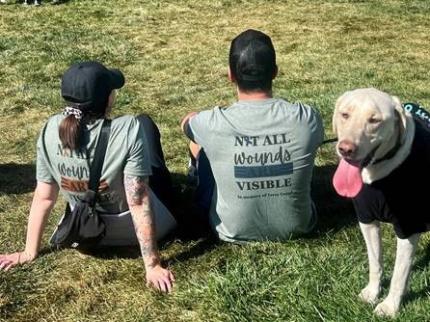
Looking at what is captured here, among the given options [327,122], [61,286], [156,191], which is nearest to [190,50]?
[327,122]

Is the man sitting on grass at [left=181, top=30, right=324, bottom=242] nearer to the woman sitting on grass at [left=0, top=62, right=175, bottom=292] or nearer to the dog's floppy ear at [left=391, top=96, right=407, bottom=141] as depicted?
the woman sitting on grass at [left=0, top=62, right=175, bottom=292]

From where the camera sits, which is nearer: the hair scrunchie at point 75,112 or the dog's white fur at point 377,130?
the dog's white fur at point 377,130

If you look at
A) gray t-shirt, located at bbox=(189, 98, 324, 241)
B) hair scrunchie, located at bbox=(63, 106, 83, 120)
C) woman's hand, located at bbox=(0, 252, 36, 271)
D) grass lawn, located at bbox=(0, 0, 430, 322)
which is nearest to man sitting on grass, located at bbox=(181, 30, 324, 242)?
gray t-shirt, located at bbox=(189, 98, 324, 241)

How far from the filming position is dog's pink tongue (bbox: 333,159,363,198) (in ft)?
9.25

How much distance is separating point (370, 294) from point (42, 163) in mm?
1973

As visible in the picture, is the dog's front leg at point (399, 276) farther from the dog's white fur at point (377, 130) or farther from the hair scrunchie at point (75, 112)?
the hair scrunchie at point (75, 112)

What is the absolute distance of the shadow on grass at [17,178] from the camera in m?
5.05

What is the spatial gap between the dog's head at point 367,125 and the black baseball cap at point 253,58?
2.78ft

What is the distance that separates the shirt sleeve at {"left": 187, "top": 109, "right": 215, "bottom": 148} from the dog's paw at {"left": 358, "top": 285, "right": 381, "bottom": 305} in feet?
3.94

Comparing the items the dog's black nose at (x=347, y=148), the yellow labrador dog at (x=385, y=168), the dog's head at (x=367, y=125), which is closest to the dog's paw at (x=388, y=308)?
the yellow labrador dog at (x=385, y=168)

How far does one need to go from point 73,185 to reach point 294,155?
1.27 m

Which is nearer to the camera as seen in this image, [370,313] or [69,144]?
[370,313]

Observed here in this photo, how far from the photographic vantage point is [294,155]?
11.8ft

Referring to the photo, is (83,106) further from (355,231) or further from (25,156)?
(25,156)
